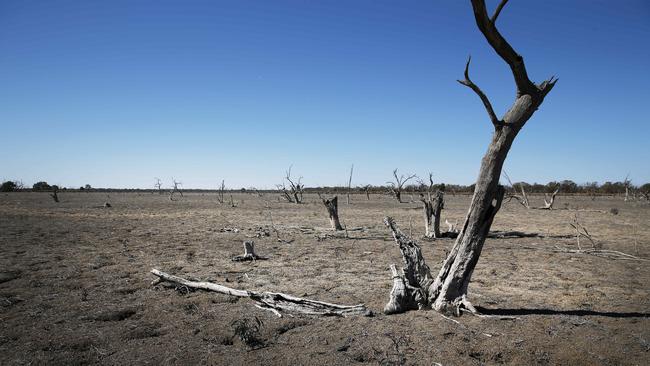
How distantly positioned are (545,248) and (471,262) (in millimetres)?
8109

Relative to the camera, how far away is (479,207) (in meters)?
4.86

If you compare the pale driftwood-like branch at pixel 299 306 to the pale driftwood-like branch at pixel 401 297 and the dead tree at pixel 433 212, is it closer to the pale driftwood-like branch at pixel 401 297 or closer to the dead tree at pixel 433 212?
the pale driftwood-like branch at pixel 401 297

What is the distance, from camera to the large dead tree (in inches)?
172

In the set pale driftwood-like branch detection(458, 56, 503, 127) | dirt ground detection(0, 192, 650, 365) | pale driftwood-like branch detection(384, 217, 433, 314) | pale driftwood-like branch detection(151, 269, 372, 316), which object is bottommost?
dirt ground detection(0, 192, 650, 365)

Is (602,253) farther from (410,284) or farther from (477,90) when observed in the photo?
(477,90)

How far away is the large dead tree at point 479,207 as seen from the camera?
4363 mm

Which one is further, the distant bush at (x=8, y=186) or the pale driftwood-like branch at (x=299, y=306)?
the distant bush at (x=8, y=186)

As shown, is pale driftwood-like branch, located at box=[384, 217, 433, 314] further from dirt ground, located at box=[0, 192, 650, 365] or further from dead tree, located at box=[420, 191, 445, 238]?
dead tree, located at box=[420, 191, 445, 238]

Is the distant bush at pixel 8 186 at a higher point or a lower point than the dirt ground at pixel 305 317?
higher

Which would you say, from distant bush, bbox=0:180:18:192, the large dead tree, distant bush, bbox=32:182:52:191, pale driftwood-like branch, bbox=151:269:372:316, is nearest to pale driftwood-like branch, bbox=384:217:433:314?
the large dead tree

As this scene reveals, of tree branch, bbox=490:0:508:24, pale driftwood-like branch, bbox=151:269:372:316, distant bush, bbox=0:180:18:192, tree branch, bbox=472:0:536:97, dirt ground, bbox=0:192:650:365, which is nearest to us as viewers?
tree branch, bbox=490:0:508:24

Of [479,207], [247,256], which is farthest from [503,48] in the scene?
[247,256]

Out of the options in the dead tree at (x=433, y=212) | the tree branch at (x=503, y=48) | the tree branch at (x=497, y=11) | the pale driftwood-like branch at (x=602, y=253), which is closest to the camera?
the tree branch at (x=497, y=11)

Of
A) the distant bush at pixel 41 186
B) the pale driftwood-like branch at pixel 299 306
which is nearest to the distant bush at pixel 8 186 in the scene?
the distant bush at pixel 41 186
